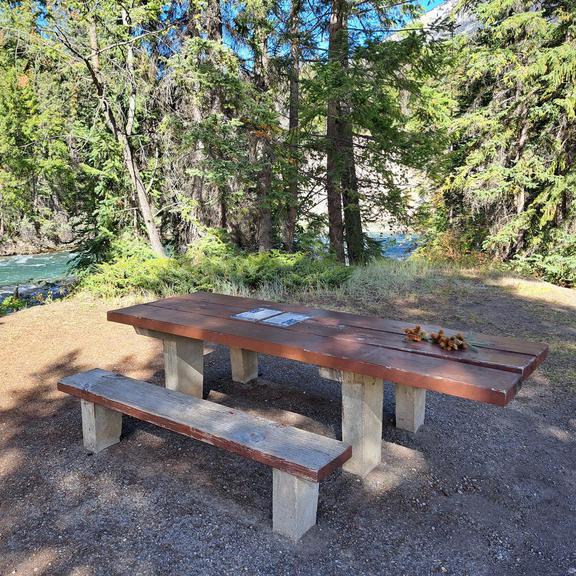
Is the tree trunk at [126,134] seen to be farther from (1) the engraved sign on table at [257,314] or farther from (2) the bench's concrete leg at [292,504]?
(2) the bench's concrete leg at [292,504]

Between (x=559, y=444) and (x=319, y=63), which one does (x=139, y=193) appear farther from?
(x=559, y=444)

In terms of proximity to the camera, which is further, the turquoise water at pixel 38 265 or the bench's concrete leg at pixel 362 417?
the turquoise water at pixel 38 265

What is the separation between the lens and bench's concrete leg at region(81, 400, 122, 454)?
2.76 metres

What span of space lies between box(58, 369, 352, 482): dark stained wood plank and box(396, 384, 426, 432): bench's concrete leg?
3.59ft

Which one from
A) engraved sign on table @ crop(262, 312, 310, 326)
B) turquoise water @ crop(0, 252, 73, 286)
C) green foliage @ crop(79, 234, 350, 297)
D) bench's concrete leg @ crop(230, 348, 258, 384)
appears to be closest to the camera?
engraved sign on table @ crop(262, 312, 310, 326)

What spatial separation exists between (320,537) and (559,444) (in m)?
1.86

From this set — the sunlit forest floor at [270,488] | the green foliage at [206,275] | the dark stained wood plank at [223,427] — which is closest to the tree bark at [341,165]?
the green foliage at [206,275]

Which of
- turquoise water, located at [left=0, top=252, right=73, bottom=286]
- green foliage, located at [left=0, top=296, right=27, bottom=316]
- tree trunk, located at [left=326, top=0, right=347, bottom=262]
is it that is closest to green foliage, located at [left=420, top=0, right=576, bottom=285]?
tree trunk, located at [left=326, top=0, right=347, bottom=262]

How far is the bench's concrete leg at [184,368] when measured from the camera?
3402mm

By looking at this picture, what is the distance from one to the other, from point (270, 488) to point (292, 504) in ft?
1.54

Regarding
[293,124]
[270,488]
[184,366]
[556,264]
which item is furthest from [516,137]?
[270,488]

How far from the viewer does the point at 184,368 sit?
3432mm

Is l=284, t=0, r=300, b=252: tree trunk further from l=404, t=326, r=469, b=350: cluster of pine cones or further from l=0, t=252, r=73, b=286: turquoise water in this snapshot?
l=404, t=326, r=469, b=350: cluster of pine cones

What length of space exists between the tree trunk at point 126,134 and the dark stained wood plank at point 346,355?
536 cm
